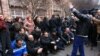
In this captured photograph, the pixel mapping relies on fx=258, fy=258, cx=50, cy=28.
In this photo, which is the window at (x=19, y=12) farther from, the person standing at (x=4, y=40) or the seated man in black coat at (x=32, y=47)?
the person standing at (x=4, y=40)

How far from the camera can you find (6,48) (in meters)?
6.34

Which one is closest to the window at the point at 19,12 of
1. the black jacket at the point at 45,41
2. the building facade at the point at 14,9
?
the building facade at the point at 14,9

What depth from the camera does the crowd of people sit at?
6.41m

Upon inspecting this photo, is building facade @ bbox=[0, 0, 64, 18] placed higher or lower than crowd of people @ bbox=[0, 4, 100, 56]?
lower

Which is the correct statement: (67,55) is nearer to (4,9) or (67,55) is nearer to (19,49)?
(19,49)

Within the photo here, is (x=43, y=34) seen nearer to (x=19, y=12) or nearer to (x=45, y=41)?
Answer: (x=45, y=41)

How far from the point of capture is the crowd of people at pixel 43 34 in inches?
253

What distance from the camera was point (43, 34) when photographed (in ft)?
30.4

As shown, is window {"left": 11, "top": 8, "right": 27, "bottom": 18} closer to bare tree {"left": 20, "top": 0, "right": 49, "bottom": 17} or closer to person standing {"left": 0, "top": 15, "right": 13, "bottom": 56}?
bare tree {"left": 20, "top": 0, "right": 49, "bottom": 17}

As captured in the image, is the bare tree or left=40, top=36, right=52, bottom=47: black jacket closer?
left=40, top=36, right=52, bottom=47: black jacket

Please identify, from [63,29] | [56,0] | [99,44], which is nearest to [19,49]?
[99,44]

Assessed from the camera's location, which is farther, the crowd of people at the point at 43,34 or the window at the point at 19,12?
the window at the point at 19,12

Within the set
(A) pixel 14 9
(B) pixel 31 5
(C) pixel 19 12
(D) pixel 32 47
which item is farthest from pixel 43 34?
(C) pixel 19 12

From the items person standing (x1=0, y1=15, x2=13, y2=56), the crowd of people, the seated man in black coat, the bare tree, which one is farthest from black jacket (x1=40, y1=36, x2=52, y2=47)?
the bare tree
